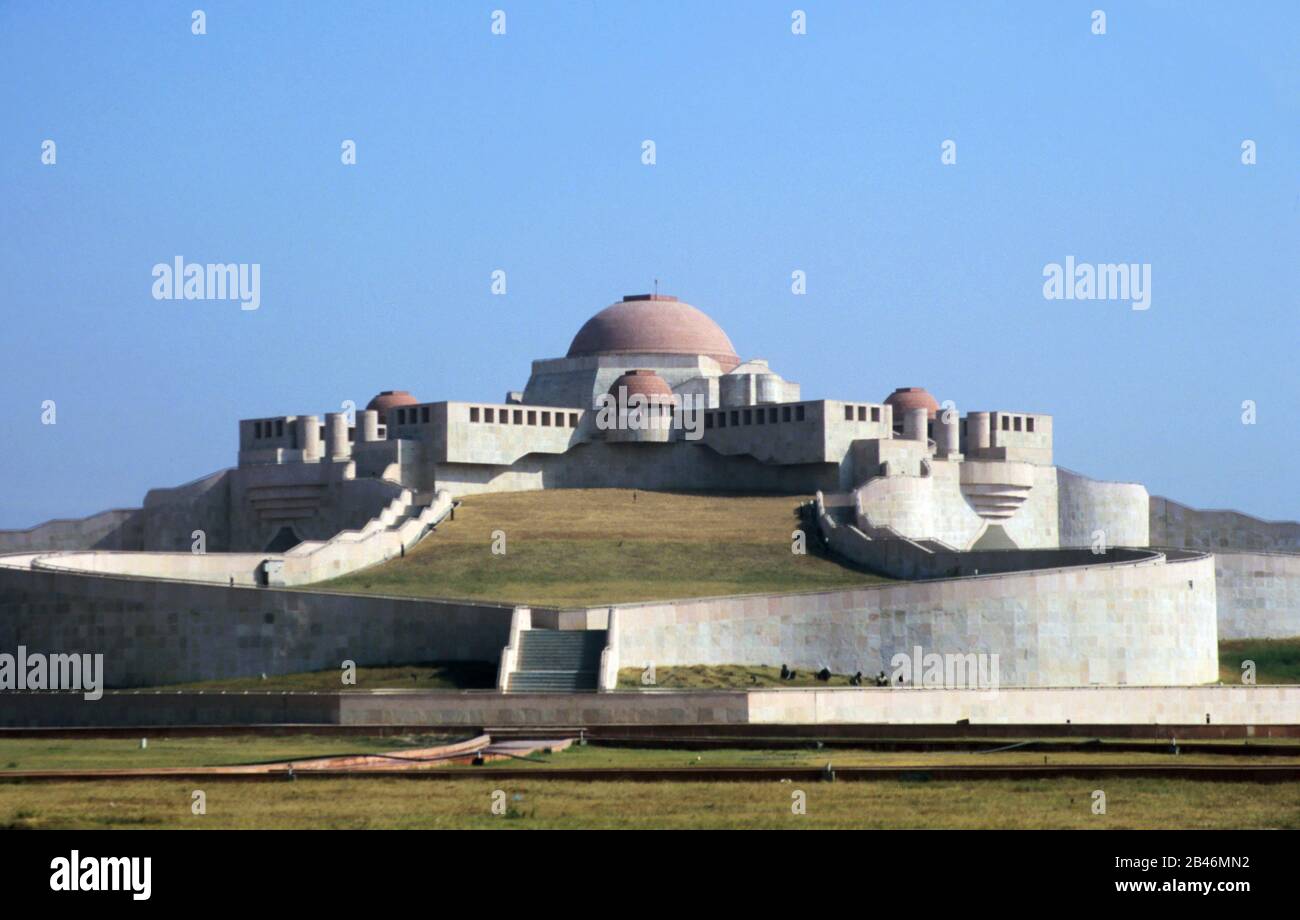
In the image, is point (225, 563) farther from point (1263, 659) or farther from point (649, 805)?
point (649, 805)

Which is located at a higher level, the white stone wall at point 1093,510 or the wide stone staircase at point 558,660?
the white stone wall at point 1093,510

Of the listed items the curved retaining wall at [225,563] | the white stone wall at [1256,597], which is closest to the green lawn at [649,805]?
the curved retaining wall at [225,563]

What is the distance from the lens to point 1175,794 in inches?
776

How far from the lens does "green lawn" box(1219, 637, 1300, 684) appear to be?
44844mm

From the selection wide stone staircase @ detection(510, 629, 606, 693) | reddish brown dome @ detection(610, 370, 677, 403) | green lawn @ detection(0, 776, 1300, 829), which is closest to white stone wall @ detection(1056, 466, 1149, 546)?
reddish brown dome @ detection(610, 370, 677, 403)

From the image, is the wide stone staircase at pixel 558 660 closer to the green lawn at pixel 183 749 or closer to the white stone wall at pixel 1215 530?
the green lawn at pixel 183 749

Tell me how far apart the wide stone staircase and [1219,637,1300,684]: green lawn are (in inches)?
675

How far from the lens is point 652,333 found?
216 ft

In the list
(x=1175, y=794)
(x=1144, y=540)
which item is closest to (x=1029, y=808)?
(x=1175, y=794)

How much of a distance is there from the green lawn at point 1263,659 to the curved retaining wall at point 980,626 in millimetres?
4197

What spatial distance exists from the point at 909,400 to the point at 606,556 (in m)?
20.9

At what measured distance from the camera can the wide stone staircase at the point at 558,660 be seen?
3183cm
